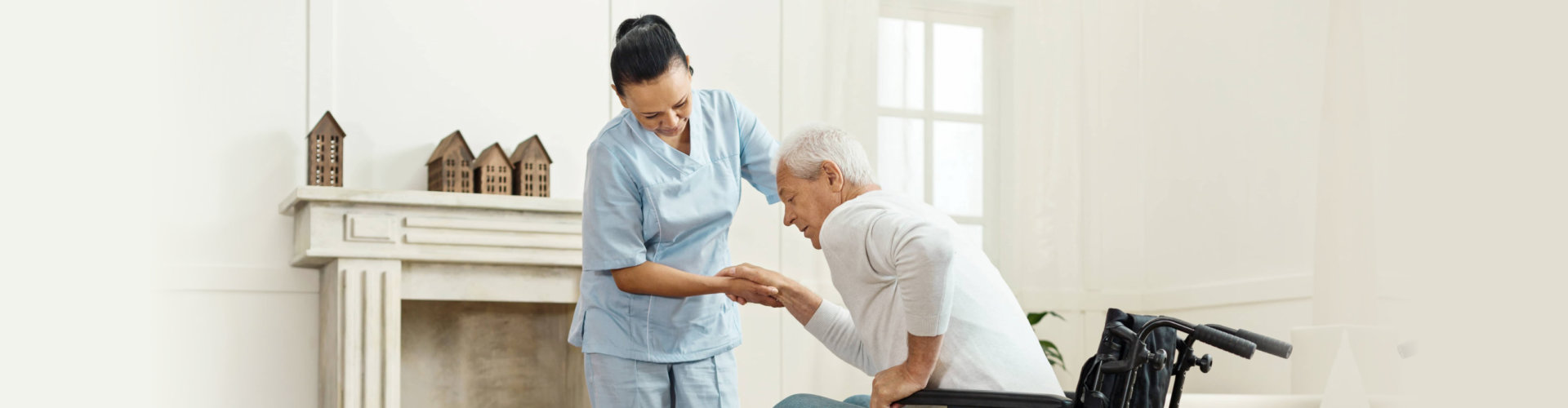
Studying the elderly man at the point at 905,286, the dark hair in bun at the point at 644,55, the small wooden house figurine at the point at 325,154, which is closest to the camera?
the elderly man at the point at 905,286

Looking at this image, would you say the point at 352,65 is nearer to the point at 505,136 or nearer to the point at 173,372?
the point at 505,136

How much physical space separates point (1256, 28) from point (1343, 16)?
455 mm

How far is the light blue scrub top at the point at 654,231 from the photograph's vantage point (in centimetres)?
209

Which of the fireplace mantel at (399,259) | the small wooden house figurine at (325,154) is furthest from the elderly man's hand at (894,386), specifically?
the small wooden house figurine at (325,154)

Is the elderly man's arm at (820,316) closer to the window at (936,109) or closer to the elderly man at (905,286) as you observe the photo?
the elderly man at (905,286)

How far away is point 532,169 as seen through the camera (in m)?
3.53

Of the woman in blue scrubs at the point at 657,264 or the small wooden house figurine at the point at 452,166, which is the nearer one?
the woman in blue scrubs at the point at 657,264

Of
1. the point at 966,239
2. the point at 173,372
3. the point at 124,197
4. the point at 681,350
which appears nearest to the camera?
the point at 124,197

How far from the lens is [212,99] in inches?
136

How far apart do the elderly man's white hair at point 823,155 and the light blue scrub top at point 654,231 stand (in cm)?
18

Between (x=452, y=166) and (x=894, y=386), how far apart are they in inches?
86.1

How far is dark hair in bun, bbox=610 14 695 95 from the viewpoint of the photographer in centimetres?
194

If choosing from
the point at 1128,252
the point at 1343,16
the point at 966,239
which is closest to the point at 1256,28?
the point at 1343,16

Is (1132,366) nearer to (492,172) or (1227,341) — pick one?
(1227,341)
